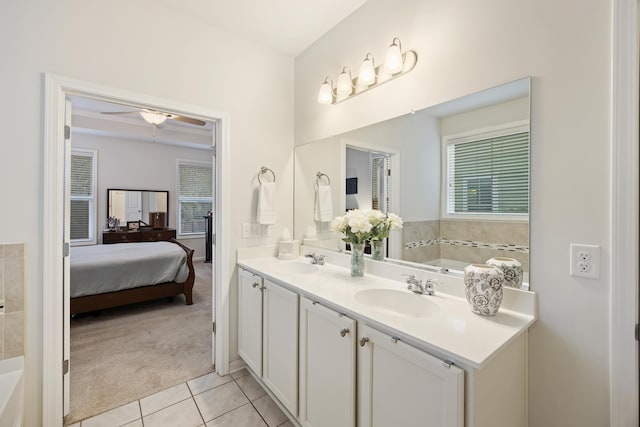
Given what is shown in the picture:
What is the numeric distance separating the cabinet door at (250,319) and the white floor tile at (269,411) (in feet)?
0.56

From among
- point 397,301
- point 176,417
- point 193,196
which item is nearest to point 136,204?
point 193,196

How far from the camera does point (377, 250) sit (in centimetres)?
186

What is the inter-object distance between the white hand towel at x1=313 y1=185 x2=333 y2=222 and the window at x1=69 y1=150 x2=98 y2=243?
5.06 metres

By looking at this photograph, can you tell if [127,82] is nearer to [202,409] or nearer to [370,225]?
[370,225]

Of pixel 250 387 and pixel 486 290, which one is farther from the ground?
pixel 486 290

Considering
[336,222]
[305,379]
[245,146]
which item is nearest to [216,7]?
[245,146]

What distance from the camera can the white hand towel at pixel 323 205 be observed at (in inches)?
91.4

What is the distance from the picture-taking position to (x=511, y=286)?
4.13ft

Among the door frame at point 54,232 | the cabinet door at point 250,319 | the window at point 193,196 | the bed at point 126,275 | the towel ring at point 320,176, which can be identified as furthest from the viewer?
the window at point 193,196

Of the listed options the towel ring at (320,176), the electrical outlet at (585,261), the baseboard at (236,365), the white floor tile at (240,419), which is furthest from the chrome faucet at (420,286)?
the baseboard at (236,365)

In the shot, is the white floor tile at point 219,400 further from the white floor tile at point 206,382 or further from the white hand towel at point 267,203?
the white hand towel at point 267,203

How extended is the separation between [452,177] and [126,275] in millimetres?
3656

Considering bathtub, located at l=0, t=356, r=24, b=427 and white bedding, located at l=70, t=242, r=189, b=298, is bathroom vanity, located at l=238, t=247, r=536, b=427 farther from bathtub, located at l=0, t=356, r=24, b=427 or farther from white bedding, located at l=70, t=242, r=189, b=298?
white bedding, located at l=70, t=242, r=189, b=298

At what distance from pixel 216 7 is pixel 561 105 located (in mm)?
2126
